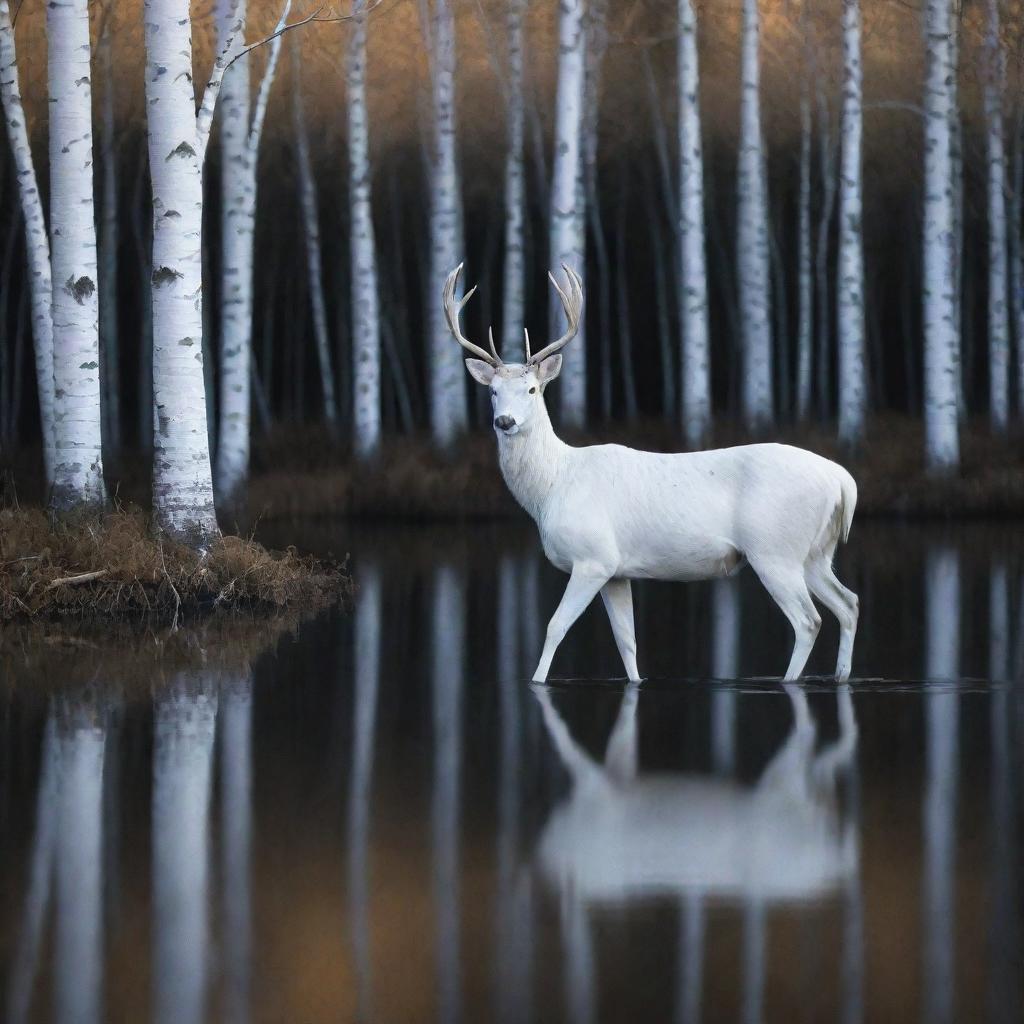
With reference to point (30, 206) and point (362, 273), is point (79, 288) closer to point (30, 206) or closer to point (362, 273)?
point (30, 206)

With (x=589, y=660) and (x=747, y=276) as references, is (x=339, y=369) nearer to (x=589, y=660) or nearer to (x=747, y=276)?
(x=747, y=276)

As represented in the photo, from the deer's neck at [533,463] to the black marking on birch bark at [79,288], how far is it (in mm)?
5602

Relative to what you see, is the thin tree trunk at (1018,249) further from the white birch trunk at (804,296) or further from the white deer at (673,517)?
the white deer at (673,517)

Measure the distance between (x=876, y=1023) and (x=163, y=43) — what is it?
1165 cm

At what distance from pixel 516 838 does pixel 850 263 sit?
67.3ft

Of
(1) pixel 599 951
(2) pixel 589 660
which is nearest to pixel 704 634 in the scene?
(2) pixel 589 660

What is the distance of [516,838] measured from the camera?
6270 mm

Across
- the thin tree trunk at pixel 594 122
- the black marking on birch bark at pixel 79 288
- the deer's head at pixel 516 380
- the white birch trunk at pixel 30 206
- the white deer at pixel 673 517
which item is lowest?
the white deer at pixel 673 517

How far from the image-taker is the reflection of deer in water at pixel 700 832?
A: 5.62m

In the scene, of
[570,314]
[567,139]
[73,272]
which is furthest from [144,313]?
[570,314]

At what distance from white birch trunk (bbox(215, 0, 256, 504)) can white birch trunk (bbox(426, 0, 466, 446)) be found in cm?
342

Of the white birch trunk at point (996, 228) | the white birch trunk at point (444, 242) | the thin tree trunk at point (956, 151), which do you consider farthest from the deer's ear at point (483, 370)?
the white birch trunk at point (996, 228)

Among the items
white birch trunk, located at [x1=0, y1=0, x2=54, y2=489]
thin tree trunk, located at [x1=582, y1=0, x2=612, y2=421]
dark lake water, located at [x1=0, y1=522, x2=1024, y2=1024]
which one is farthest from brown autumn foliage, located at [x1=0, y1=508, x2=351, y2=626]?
A: thin tree trunk, located at [x1=582, y1=0, x2=612, y2=421]

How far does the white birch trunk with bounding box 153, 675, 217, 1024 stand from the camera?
464 cm
